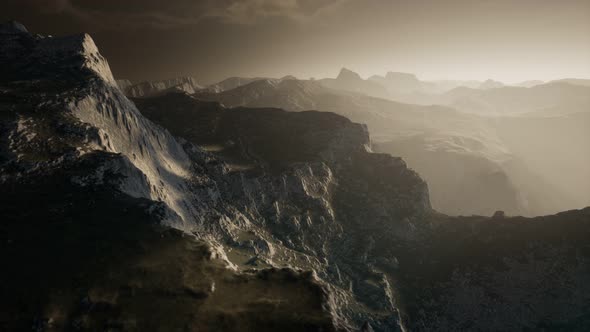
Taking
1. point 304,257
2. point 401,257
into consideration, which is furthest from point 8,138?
point 401,257

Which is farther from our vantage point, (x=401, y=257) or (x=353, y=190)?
(x=353, y=190)

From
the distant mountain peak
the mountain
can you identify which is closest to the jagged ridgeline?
the mountain

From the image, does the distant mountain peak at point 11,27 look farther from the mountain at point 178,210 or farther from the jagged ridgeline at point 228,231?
the mountain at point 178,210

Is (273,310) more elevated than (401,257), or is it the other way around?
(273,310)

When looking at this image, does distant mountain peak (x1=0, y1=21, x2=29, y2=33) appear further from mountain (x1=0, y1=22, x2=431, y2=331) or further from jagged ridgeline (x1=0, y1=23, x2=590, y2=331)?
mountain (x1=0, y1=22, x2=431, y2=331)

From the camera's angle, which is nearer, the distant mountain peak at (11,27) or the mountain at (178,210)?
the mountain at (178,210)

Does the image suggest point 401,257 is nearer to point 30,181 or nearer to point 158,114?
point 30,181

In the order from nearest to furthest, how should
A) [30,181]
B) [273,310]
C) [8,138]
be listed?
1. [273,310]
2. [30,181]
3. [8,138]

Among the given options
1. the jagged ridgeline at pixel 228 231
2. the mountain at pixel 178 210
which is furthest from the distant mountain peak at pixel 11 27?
the mountain at pixel 178 210
